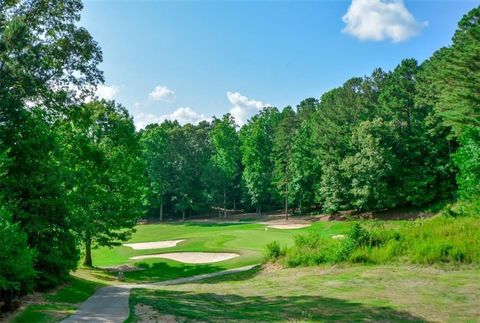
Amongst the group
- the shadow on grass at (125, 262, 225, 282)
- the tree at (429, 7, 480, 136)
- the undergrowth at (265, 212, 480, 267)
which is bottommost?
the shadow on grass at (125, 262, 225, 282)

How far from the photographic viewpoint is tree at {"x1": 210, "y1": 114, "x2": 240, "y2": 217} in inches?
3056

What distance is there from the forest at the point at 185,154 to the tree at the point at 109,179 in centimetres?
10

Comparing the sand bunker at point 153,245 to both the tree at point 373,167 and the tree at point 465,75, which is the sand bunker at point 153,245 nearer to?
the tree at point 373,167

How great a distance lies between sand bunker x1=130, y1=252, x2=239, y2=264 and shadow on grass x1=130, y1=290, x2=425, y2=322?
53.3 feet

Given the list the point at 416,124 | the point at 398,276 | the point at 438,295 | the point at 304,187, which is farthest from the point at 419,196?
the point at 438,295

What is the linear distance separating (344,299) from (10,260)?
933 cm

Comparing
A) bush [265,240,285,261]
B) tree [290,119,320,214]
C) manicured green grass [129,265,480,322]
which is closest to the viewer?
manicured green grass [129,265,480,322]

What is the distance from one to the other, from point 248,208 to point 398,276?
6544 centimetres

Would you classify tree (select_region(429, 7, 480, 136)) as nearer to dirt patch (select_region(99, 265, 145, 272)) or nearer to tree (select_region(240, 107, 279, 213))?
dirt patch (select_region(99, 265, 145, 272))

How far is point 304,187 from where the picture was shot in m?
63.4

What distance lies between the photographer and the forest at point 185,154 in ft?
53.8

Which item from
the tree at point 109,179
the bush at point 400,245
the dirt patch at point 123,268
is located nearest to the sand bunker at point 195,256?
the dirt patch at point 123,268

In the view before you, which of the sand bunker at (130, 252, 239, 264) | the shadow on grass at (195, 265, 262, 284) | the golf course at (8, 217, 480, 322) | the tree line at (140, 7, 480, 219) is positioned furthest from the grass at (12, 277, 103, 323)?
the tree line at (140, 7, 480, 219)

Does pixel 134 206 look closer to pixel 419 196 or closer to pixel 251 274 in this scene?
pixel 251 274
